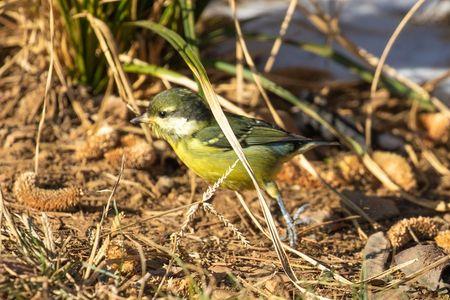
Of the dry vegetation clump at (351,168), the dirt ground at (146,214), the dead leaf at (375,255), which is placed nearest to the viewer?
the dirt ground at (146,214)

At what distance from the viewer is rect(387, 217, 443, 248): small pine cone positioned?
3.76 meters

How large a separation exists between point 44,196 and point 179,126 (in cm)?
80

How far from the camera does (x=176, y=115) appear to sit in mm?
3975

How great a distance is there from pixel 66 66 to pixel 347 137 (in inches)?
74.9

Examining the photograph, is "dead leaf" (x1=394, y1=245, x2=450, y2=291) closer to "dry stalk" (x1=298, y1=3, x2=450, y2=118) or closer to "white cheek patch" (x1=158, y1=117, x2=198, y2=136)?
"white cheek patch" (x1=158, y1=117, x2=198, y2=136)

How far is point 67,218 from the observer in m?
3.85

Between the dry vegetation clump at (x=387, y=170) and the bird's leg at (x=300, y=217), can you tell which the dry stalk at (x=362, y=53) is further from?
the bird's leg at (x=300, y=217)

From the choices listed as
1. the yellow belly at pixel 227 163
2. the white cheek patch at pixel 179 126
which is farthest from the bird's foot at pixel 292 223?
the white cheek patch at pixel 179 126

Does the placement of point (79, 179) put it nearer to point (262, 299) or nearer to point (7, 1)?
point (7, 1)

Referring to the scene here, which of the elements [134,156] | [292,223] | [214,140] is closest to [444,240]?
[292,223]

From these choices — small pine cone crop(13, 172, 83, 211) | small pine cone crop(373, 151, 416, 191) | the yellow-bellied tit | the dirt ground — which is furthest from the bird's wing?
small pine cone crop(373, 151, 416, 191)

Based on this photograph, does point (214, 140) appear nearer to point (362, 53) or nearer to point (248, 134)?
point (248, 134)

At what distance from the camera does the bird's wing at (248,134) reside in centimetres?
390

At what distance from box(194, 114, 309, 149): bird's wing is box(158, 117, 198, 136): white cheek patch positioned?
Answer: 55 millimetres
